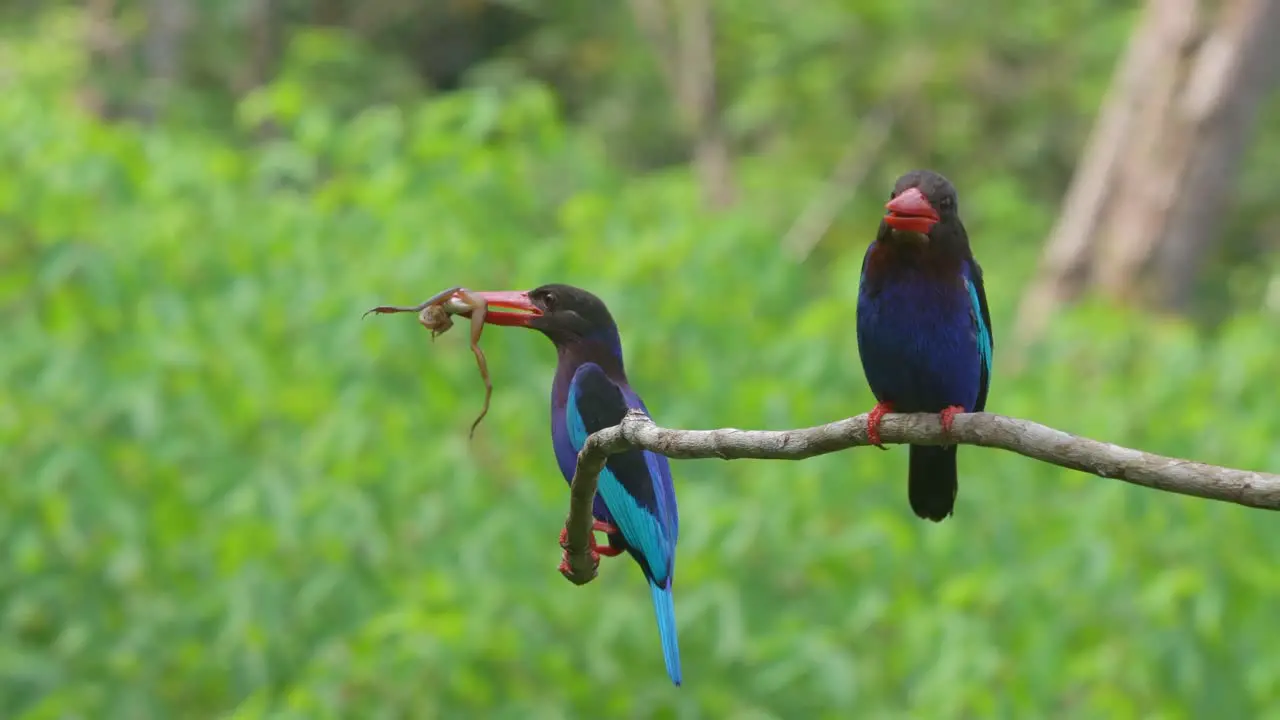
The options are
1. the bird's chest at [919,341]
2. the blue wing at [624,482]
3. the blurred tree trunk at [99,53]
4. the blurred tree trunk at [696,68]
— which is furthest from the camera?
the blurred tree trunk at [99,53]

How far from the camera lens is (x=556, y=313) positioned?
137 centimetres

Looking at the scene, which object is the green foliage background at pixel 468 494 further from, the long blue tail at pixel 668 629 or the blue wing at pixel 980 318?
the long blue tail at pixel 668 629

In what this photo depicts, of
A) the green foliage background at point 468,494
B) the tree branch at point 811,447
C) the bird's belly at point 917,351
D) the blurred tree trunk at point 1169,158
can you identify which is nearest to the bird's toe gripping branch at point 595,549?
the tree branch at point 811,447

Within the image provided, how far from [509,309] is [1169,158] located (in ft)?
41.1

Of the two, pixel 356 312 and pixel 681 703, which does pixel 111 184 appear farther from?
pixel 681 703

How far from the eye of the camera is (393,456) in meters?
8.31

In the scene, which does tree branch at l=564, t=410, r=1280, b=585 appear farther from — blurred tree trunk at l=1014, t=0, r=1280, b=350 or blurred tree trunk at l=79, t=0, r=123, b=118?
blurred tree trunk at l=79, t=0, r=123, b=118

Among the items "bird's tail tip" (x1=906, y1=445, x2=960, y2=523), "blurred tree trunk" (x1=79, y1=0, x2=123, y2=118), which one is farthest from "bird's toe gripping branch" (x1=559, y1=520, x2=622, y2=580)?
"blurred tree trunk" (x1=79, y1=0, x2=123, y2=118)

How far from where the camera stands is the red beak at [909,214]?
4.13 feet

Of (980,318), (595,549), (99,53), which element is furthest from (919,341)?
(99,53)

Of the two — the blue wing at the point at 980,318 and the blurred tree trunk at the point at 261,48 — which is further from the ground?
the blue wing at the point at 980,318

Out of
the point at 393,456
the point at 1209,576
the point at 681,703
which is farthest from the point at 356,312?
the point at 1209,576

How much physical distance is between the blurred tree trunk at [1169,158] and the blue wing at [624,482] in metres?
11.4

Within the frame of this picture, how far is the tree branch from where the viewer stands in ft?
4.03
